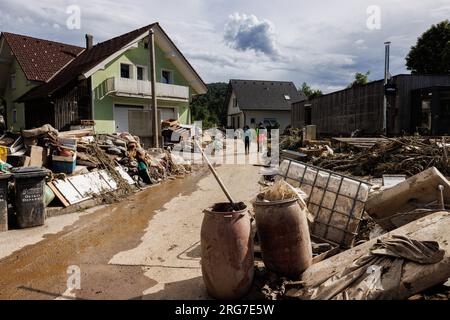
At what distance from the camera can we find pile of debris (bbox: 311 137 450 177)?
8156 mm

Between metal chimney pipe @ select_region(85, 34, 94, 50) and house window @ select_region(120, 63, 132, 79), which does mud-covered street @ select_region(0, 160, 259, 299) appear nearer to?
house window @ select_region(120, 63, 132, 79)

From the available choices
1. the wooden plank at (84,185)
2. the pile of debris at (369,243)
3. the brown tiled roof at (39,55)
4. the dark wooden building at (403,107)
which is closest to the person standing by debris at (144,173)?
the wooden plank at (84,185)

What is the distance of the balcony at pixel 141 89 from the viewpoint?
18527 mm

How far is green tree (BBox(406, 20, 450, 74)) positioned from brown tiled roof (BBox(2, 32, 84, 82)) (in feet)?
99.3

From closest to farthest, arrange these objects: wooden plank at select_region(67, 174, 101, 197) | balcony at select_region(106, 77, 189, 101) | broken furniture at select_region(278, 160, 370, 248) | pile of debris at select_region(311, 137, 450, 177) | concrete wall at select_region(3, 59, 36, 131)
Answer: broken furniture at select_region(278, 160, 370, 248) < wooden plank at select_region(67, 174, 101, 197) < pile of debris at select_region(311, 137, 450, 177) < balcony at select_region(106, 77, 189, 101) < concrete wall at select_region(3, 59, 36, 131)

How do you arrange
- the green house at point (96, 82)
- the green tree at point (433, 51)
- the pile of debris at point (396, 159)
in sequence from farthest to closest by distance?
the green tree at point (433, 51) → the green house at point (96, 82) → the pile of debris at point (396, 159)

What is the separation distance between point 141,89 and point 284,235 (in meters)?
18.0

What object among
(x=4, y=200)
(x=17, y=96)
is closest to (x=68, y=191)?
(x=4, y=200)

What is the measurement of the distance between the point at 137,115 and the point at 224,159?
477cm

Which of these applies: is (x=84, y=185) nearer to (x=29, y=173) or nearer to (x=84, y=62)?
(x=29, y=173)

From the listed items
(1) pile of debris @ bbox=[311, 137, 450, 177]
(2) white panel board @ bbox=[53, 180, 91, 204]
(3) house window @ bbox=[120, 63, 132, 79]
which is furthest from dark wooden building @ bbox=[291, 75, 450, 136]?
(3) house window @ bbox=[120, 63, 132, 79]

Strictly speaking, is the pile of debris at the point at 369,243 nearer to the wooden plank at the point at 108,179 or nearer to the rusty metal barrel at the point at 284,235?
the rusty metal barrel at the point at 284,235

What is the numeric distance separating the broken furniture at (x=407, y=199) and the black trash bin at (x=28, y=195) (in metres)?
5.62
